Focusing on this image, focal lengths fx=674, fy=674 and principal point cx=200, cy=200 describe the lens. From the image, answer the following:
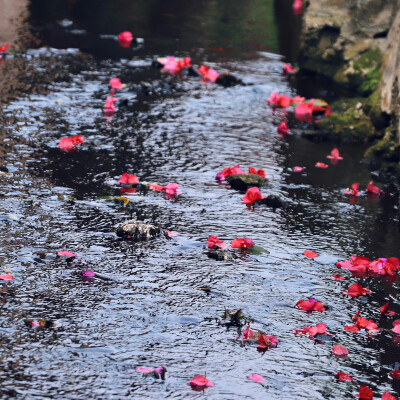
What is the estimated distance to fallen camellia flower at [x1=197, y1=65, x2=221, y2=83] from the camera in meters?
7.98

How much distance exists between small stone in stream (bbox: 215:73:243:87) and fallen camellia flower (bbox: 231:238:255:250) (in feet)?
13.5

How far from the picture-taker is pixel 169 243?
399 cm

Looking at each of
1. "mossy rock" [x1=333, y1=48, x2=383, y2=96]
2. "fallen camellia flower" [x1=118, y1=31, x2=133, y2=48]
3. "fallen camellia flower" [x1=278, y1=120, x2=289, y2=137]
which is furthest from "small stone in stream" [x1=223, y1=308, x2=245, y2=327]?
"fallen camellia flower" [x1=118, y1=31, x2=133, y2=48]

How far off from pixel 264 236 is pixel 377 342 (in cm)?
122

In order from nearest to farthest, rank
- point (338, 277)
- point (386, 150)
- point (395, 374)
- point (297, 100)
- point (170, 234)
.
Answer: point (395, 374)
point (338, 277)
point (170, 234)
point (386, 150)
point (297, 100)

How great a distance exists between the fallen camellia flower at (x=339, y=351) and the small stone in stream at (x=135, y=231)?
140cm

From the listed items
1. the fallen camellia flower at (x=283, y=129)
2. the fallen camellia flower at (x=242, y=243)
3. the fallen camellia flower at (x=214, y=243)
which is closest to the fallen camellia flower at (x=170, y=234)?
the fallen camellia flower at (x=214, y=243)

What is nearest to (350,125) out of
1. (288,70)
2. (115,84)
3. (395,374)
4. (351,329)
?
(288,70)

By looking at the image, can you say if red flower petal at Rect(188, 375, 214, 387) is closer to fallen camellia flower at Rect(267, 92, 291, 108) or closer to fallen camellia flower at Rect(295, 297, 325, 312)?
fallen camellia flower at Rect(295, 297, 325, 312)

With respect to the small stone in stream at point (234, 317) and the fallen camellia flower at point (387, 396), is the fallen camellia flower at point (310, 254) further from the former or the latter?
the fallen camellia flower at point (387, 396)

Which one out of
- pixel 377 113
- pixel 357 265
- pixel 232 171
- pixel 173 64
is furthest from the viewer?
pixel 173 64

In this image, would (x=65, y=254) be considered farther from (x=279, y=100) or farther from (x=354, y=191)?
(x=279, y=100)

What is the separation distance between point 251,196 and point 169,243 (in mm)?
985

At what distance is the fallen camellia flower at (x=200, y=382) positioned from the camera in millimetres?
2709
